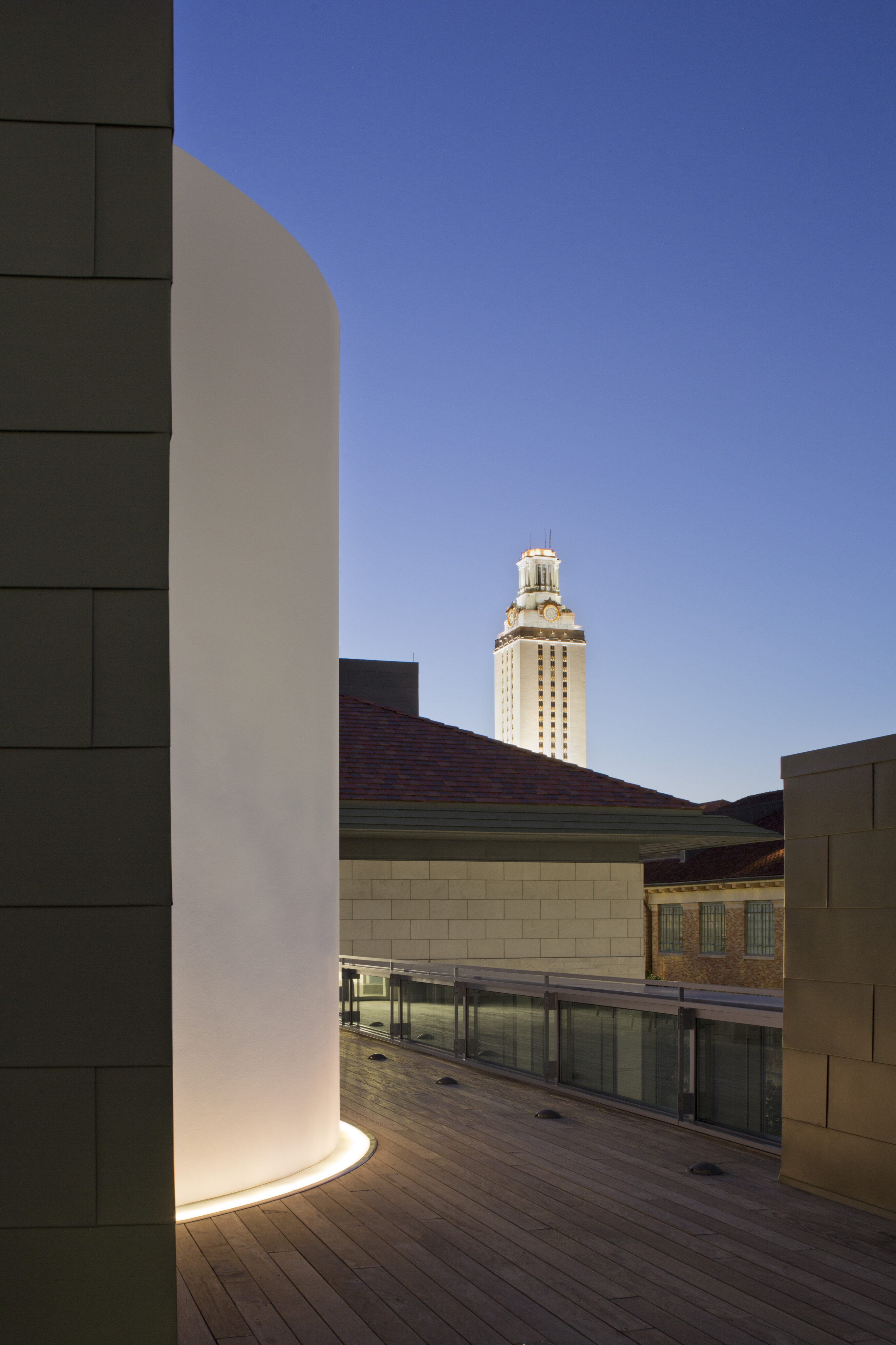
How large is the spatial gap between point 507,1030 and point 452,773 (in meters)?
6.66

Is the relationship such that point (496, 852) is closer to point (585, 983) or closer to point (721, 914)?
point (585, 983)

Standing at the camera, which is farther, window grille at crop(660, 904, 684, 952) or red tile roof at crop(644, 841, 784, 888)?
window grille at crop(660, 904, 684, 952)

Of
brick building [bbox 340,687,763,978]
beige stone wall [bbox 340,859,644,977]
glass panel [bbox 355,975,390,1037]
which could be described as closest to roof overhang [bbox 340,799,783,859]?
brick building [bbox 340,687,763,978]

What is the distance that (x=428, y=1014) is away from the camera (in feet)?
39.6

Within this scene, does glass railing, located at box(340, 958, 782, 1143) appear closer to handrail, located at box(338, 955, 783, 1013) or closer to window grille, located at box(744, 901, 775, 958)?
handrail, located at box(338, 955, 783, 1013)

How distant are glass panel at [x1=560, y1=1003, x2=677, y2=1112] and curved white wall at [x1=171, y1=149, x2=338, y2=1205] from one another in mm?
2290

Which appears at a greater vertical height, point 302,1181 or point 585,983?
point 585,983

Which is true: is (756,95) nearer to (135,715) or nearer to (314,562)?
(314,562)

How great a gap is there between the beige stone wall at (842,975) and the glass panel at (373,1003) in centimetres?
744

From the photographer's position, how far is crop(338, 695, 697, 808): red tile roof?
15.8 meters

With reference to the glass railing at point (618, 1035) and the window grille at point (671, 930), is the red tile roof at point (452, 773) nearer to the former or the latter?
the glass railing at point (618, 1035)

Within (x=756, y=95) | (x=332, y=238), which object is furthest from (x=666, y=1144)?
(x=332, y=238)

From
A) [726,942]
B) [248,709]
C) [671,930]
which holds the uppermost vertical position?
[248,709]

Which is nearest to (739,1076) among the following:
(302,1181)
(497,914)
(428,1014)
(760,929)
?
(302,1181)
